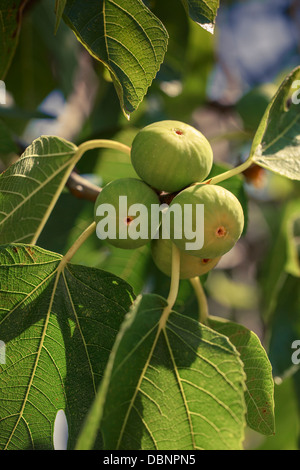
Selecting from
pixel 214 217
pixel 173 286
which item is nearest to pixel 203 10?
pixel 214 217

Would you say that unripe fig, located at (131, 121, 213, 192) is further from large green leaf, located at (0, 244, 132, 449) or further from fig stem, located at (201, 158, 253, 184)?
large green leaf, located at (0, 244, 132, 449)

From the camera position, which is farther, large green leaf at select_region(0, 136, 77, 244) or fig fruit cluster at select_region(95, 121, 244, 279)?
large green leaf at select_region(0, 136, 77, 244)

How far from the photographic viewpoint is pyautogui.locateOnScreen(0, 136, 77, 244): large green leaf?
3.30 ft

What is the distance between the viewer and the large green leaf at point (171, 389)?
0.84m

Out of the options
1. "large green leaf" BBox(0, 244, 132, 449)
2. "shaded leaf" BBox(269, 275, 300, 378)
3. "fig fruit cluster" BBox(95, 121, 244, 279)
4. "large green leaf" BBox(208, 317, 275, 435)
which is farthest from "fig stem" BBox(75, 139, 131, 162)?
"shaded leaf" BBox(269, 275, 300, 378)

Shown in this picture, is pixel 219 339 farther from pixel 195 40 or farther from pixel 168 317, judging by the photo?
pixel 195 40

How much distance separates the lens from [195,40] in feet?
7.27

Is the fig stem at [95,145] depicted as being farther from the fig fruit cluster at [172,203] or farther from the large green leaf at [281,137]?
the large green leaf at [281,137]

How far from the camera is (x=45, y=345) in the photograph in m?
0.95

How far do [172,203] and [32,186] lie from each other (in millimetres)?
315

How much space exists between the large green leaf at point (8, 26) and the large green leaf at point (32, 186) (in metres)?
0.31

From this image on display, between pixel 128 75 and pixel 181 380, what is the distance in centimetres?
52

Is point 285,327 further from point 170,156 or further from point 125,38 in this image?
point 125,38
